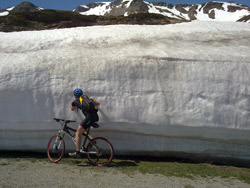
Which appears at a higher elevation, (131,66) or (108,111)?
(131,66)

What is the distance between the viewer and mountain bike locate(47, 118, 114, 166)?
647cm

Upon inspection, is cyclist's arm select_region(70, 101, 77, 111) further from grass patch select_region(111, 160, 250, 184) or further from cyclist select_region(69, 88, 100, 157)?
grass patch select_region(111, 160, 250, 184)

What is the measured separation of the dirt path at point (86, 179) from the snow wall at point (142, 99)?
1319 mm

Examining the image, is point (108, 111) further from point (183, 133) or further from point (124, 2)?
point (124, 2)

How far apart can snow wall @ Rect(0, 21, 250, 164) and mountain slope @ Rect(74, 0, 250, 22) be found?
119 m

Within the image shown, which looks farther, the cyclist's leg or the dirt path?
the cyclist's leg

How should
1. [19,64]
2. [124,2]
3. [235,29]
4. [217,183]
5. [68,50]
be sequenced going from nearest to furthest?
[217,183], [19,64], [68,50], [235,29], [124,2]

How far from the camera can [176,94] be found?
709 centimetres

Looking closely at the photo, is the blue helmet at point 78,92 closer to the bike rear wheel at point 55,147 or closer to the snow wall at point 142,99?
the snow wall at point 142,99

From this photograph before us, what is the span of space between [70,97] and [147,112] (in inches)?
96.5

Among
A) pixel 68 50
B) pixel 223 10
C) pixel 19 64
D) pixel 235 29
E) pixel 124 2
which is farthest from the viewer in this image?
pixel 124 2

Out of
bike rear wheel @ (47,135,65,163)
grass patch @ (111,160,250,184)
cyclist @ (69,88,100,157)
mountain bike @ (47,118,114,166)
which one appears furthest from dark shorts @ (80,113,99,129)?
grass patch @ (111,160,250,184)

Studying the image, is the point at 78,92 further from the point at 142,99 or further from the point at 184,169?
Result: the point at 184,169

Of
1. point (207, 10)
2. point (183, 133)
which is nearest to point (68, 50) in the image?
point (183, 133)
